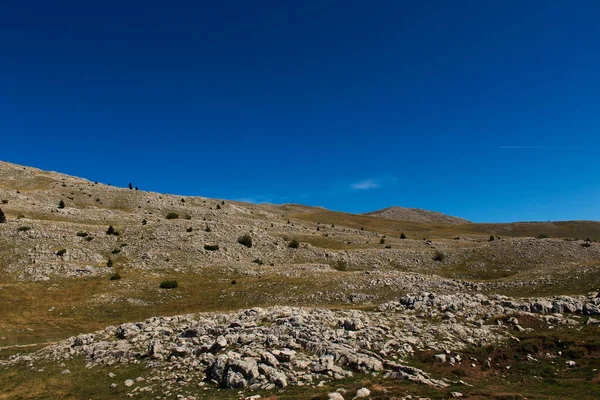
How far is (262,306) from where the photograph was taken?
4184cm

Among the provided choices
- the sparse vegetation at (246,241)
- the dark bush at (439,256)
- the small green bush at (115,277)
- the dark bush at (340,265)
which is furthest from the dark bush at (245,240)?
the dark bush at (439,256)

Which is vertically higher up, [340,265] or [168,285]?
[340,265]

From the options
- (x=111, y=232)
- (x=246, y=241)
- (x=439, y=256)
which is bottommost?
(x=439, y=256)

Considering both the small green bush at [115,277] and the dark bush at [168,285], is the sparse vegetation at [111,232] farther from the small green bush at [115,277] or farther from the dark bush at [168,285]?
the dark bush at [168,285]

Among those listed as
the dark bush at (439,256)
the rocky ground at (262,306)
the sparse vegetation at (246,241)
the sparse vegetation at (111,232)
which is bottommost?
the rocky ground at (262,306)

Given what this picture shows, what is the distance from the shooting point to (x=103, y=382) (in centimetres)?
2031

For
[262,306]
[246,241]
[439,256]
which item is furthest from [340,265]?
[262,306]

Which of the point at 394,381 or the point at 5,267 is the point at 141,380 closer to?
the point at 394,381

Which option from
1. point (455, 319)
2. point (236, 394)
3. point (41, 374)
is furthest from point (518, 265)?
point (41, 374)

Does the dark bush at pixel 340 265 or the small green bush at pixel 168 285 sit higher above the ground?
the dark bush at pixel 340 265

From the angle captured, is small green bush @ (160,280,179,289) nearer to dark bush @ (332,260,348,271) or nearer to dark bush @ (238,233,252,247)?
dark bush @ (238,233,252,247)

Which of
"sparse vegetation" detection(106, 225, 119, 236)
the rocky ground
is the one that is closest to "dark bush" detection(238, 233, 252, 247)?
the rocky ground

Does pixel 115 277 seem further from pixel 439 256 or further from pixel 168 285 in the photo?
pixel 439 256

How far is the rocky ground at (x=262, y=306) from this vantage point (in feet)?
64.6
